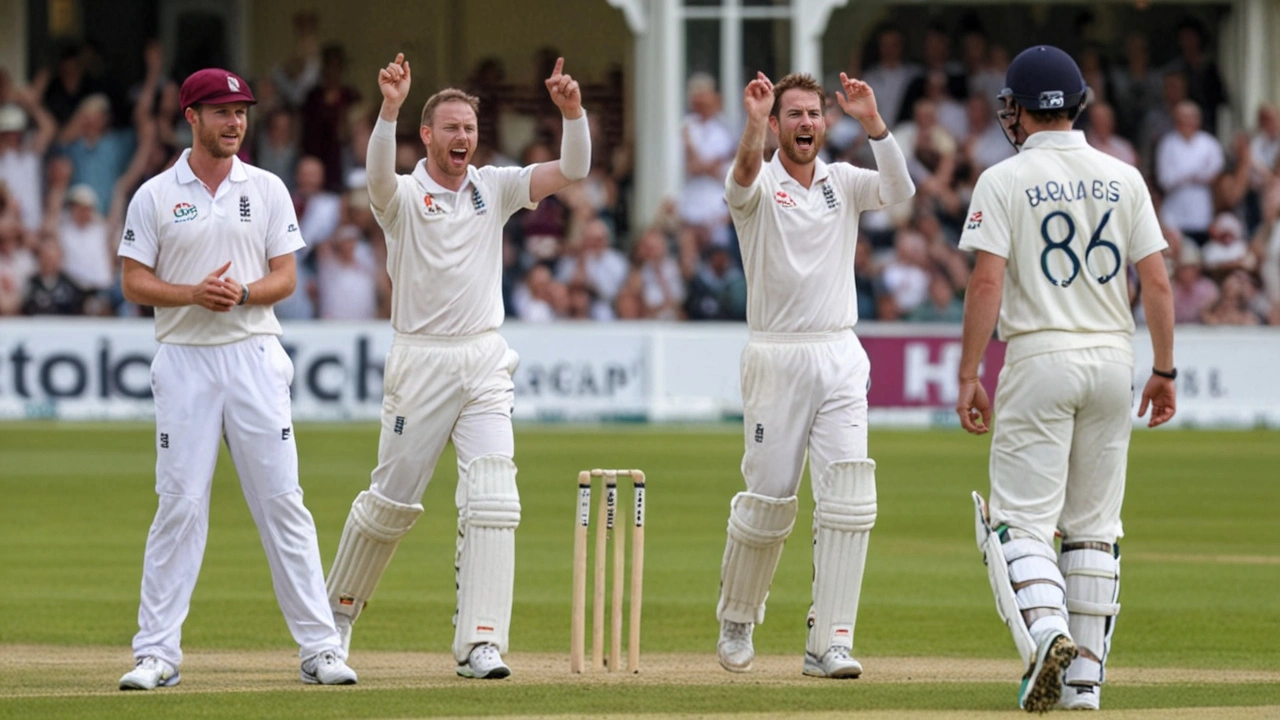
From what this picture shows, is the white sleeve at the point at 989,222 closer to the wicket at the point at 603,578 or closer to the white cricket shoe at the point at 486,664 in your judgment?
the wicket at the point at 603,578

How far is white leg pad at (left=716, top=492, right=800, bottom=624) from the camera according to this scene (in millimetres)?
7738

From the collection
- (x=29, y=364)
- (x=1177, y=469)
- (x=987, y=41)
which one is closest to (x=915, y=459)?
(x=1177, y=469)

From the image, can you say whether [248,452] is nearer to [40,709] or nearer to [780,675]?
[40,709]

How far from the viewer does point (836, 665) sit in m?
7.48

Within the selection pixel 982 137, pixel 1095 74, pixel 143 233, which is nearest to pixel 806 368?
pixel 143 233

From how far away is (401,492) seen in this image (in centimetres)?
766

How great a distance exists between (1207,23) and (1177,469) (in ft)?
30.6

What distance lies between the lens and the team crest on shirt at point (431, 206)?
298 inches

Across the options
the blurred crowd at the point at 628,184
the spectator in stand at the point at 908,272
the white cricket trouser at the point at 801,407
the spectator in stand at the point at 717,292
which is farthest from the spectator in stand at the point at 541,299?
the white cricket trouser at the point at 801,407

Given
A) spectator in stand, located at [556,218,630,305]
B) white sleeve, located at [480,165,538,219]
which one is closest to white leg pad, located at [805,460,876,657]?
white sleeve, located at [480,165,538,219]

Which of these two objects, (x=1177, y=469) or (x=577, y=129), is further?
(x=1177, y=469)

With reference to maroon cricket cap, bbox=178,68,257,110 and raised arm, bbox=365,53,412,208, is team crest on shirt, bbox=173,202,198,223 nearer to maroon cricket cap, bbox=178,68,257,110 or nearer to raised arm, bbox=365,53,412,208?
maroon cricket cap, bbox=178,68,257,110

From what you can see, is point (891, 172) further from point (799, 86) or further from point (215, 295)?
point (215, 295)

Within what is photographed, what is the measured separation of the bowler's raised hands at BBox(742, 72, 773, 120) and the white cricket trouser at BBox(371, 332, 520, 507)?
112 centimetres
